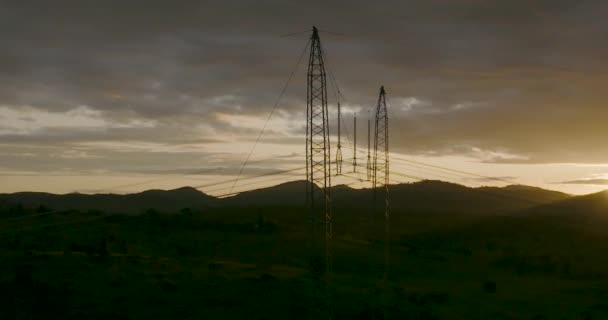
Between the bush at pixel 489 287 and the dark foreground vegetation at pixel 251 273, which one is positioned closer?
the dark foreground vegetation at pixel 251 273

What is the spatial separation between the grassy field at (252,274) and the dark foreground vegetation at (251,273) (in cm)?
15

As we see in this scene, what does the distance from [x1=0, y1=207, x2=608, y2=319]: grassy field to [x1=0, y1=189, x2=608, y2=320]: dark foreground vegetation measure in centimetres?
15

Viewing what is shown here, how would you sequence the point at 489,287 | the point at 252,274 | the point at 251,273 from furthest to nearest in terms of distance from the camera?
the point at 489,287 → the point at 251,273 → the point at 252,274

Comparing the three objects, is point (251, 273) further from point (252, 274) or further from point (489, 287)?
point (489, 287)

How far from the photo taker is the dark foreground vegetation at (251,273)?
187 feet

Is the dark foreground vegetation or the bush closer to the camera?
the dark foreground vegetation

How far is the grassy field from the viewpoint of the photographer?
187 feet

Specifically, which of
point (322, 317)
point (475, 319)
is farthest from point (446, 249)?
point (322, 317)

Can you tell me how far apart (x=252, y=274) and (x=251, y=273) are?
20.4 inches

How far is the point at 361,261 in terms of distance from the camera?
3361 inches

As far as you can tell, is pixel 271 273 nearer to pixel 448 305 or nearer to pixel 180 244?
pixel 448 305

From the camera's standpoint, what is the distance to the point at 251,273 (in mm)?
65188

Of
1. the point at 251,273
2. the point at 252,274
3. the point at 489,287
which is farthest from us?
the point at 489,287

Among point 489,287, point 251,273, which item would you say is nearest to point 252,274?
point 251,273
